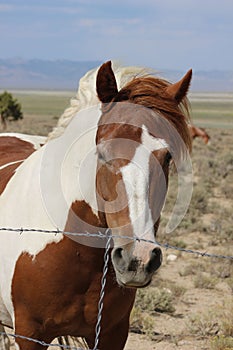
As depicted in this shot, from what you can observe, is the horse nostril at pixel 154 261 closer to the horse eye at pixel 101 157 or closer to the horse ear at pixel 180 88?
the horse eye at pixel 101 157

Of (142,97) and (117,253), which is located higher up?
(142,97)

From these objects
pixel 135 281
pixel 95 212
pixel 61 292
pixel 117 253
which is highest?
pixel 95 212

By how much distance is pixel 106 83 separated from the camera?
2.79 m

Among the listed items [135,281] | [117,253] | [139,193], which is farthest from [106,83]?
[135,281]

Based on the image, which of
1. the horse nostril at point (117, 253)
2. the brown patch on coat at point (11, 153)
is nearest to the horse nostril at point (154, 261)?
the horse nostril at point (117, 253)

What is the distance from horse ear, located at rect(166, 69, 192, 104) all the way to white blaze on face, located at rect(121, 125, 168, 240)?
0.49m

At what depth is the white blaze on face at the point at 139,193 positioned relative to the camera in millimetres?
2445

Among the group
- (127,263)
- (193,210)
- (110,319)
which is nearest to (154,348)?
(110,319)

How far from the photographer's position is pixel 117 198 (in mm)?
2549

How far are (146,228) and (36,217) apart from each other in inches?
33.4

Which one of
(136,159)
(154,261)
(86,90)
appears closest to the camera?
(154,261)

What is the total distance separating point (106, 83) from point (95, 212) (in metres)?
0.69

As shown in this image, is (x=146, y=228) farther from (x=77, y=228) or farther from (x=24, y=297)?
(x=24, y=297)

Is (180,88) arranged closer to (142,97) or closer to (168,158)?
(142,97)
